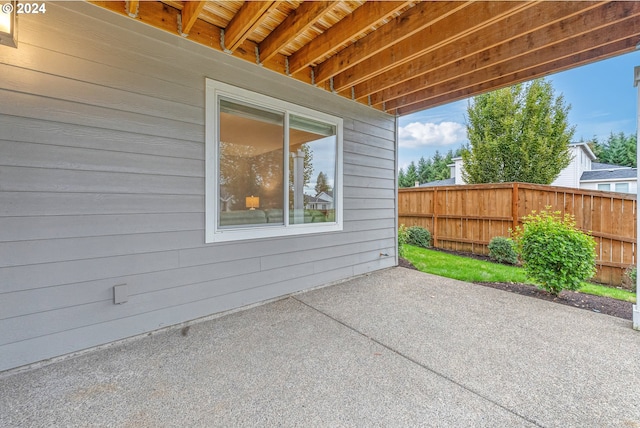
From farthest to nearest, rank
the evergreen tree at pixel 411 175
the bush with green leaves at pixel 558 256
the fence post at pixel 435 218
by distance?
the evergreen tree at pixel 411 175
the fence post at pixel 435 218
the bush with green leaves at pixel 558 256

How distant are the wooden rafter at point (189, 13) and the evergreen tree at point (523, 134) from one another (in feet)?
32.9

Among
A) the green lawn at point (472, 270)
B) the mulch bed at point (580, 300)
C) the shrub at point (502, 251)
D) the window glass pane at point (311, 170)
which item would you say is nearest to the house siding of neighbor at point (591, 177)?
the shrub at point (502, 251)

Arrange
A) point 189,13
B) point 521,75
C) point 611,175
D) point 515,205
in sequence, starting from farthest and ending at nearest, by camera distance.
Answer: point 611,175 → point 515,205 → point 521,75 → point 189,13

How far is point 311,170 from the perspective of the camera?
359cm

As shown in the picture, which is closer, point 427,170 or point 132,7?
point 132,7

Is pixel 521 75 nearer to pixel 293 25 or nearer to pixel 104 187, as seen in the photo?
pixel 293 25

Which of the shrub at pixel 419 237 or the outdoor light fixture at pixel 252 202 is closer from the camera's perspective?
the outdoor light fixture at pixel 252 202

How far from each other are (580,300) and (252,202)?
4.11 metres

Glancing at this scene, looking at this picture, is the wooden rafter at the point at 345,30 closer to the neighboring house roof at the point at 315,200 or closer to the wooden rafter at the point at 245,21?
the wooden rafter at the point at 245,21

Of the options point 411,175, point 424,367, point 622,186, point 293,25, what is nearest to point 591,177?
point 622,186

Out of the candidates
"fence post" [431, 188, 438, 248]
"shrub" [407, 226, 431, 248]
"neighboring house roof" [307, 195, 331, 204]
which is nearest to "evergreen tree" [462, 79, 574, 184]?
"fence post" [431, 188, 438, 248]

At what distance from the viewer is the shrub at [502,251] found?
213 inches

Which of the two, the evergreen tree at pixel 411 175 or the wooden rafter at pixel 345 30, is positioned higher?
the evergreen tree at pixel 411 175

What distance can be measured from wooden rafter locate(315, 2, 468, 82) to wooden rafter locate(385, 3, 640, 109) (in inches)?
42.0
